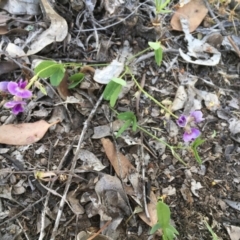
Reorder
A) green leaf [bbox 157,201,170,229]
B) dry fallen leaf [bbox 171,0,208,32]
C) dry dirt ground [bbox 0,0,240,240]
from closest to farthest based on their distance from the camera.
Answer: green leaf [bbox 157,201,170,229]
dry dirt ground [bbox 0,0,240,240]
dry fallen leaf [bbox 171,0,208,32]

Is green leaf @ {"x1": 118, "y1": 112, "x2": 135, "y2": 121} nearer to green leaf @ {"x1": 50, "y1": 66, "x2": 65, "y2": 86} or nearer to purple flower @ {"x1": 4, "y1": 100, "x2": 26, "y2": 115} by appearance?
green leaf @ {"x1": 50, "y1": 66, "x2": 65, "y2": 86}

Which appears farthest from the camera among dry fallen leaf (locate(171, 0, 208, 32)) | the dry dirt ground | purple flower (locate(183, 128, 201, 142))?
dry fallen leaf (locate(171, 0, 208, 32))

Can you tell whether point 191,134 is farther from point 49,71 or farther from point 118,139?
point 49,71

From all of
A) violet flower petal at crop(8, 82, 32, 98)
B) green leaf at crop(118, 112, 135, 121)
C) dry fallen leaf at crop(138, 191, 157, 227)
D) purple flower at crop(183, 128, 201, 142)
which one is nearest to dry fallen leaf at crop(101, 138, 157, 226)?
dry fallen leaf at crop(138, 191, 157, 227)

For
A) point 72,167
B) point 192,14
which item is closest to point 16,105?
point 72,167

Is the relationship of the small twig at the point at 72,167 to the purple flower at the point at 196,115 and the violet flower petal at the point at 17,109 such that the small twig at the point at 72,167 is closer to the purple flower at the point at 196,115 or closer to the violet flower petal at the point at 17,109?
the violet flower petal at the point at 17,109
